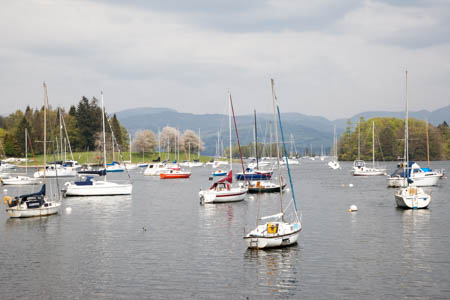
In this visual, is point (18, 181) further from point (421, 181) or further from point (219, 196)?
point (421, 181)

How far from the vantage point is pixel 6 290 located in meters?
28.5

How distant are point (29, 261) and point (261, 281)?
1646 cm

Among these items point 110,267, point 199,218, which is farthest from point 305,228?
point 110,267

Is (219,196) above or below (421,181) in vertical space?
below

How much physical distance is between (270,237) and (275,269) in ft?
14.7

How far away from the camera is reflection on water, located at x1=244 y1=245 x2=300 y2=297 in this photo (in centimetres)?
2883

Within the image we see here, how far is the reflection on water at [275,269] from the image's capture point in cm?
2883

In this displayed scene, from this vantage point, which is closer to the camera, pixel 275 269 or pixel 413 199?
pixel 275 269

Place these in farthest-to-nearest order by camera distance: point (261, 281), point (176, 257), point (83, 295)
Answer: point (176, 257)
point (261, 281)
point (83, 295)

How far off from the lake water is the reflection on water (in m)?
0.06

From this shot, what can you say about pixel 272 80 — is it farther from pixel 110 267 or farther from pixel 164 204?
pixel 164 204

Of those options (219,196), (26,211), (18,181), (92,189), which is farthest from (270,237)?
(18,181)

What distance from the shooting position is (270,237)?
36.7 metres

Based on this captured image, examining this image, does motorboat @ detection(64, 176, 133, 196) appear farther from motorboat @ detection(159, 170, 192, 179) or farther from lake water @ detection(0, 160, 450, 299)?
motorboat @ detection(159, 170, 192, 179)
